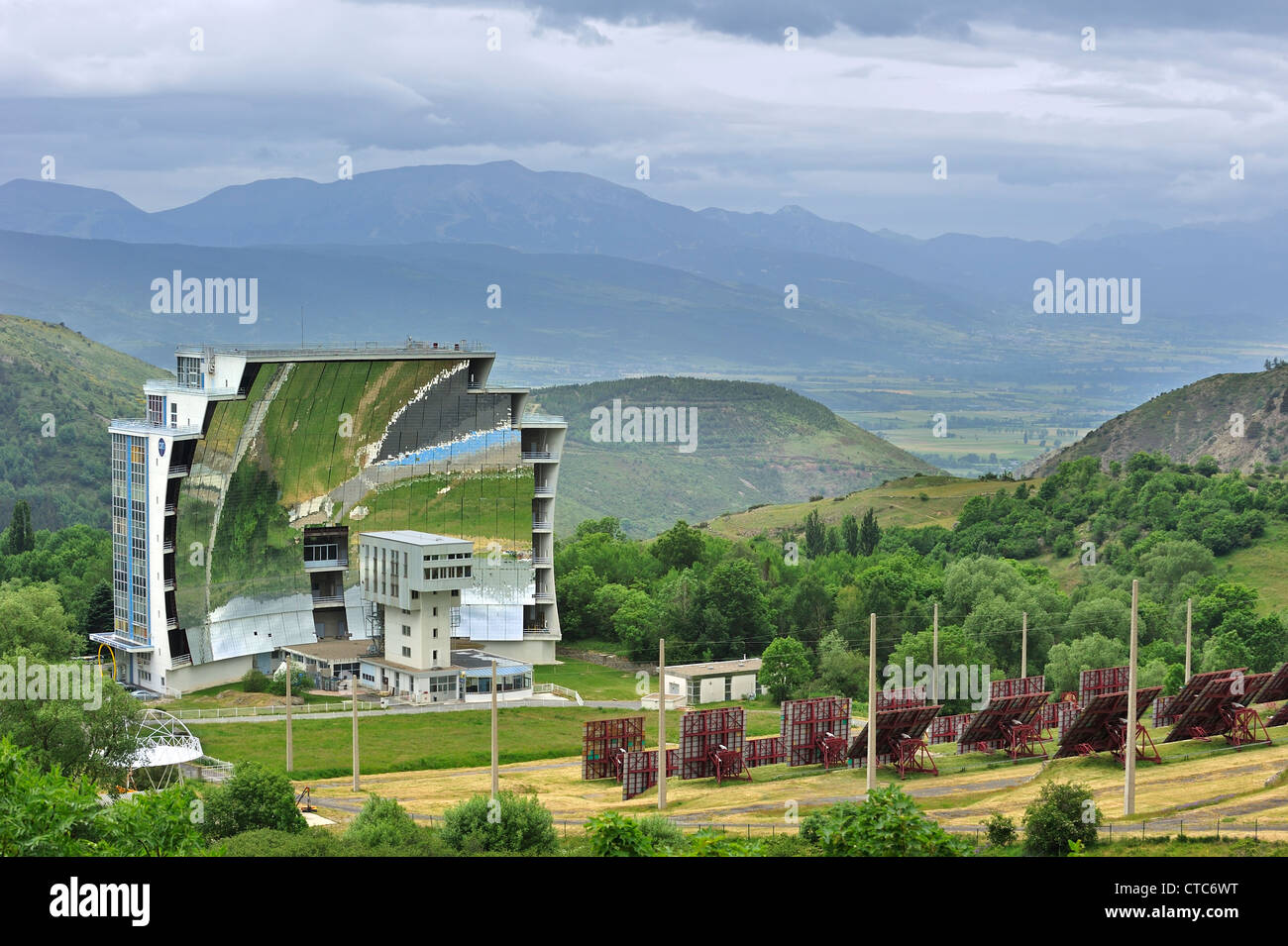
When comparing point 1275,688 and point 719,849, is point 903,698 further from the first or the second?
point 719,849

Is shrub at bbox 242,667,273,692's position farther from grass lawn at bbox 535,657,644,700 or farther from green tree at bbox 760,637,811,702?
green tree at bbox 760,637,811,702

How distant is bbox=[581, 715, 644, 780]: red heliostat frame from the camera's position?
74.9 meters

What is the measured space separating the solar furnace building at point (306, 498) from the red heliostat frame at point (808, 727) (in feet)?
88.8

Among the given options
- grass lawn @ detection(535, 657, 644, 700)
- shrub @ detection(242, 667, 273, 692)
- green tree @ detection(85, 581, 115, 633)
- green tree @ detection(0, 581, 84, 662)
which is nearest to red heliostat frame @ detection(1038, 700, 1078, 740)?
grass lawn @ detection(535, 657, 644, 700)

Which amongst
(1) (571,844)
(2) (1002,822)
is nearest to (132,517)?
(1) (571,844)

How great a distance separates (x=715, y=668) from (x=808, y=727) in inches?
1070

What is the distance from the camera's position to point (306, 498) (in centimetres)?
10481

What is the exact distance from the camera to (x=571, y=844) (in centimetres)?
5341

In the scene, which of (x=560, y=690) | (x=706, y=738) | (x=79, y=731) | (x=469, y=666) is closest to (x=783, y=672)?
(x=560, y=690)

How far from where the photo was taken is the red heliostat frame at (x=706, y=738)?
71.5 meters

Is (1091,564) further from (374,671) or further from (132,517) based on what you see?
(132,517)

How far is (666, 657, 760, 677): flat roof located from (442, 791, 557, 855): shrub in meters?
45.1

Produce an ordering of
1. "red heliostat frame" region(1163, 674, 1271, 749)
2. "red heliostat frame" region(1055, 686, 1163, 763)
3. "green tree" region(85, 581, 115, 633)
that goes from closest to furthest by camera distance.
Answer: "red heliostat frame" region(1055, 686, 1163, 763), "red heliostat frame" region(1163, 674, 1271, 749), "green tree" region(85, 581, 115, 633)
